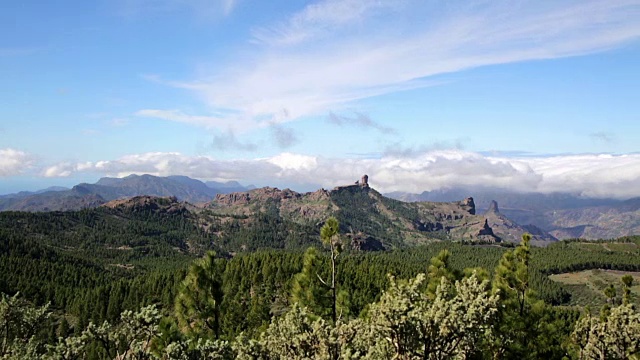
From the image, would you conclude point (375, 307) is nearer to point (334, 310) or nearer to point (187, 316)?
point (334, 310)

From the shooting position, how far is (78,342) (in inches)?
990

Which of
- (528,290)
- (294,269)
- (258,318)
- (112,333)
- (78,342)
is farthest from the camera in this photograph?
(294,269)

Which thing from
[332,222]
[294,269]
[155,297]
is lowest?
[155,297]

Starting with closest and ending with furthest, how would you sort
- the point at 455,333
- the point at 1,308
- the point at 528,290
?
the point at 455,333
the point at 1,308
the point at 528,290

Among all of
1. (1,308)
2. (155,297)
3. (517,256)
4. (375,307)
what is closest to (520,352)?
(517,256)

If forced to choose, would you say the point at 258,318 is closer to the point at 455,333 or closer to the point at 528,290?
the point at 528,290

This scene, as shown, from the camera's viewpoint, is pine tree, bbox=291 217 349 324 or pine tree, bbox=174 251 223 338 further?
pine tree, bbox=174 251 223 338

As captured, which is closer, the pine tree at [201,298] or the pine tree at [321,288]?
the pine tree at [321,288]

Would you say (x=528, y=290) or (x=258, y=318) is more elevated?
(x=528, y=290)

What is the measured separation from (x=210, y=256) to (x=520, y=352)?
105ft

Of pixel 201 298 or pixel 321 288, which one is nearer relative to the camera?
pixel 321 288

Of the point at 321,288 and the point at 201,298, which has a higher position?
the point at 321,288

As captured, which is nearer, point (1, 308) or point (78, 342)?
point (78, 342)

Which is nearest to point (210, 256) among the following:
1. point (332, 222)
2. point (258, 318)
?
point (332, 222)
